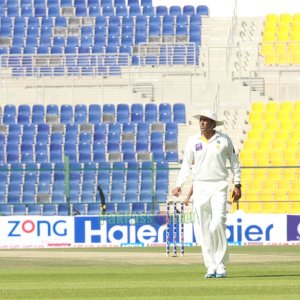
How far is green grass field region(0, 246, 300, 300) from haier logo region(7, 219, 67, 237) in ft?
19.0

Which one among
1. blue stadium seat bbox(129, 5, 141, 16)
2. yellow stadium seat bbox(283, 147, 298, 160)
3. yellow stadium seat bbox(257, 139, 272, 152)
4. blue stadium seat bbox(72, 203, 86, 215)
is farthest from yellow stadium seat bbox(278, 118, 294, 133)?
blue stadium seat bbox(129, 5, 141, 16)

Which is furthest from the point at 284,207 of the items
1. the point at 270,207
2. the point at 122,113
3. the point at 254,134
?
the point at 122,113

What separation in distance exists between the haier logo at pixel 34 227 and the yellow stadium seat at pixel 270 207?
5.94 metres

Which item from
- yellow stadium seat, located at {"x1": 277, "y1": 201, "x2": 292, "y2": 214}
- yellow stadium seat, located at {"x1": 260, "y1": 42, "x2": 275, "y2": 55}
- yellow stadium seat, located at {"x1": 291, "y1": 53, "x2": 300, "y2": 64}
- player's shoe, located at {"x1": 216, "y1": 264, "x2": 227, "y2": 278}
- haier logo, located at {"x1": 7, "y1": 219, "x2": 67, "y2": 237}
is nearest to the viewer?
player's shoe, located at {"x1": 216, "y1": 264, "x2": 227, "y2": 278}

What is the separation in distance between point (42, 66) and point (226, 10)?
671 centimetres

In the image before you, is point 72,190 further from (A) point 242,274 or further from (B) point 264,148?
(A) point 242,274

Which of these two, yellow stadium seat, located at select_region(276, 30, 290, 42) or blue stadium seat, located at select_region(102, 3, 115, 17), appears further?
blue stadium seat, located at select_region(102, 3, 115, 17)

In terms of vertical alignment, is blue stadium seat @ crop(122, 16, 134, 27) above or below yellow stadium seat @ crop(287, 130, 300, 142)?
above

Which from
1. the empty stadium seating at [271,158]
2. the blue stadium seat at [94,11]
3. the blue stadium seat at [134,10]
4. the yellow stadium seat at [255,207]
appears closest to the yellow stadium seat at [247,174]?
the empty stadium seating at [271,158]

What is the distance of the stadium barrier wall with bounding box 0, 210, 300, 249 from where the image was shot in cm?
2484

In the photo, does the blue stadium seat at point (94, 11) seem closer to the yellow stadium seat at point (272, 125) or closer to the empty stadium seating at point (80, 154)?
the empty stadium seating at point (80, 154)

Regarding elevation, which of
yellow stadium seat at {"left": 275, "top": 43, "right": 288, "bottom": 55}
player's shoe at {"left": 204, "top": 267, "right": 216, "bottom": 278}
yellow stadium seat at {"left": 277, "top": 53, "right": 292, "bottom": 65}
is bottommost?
player's shoe at {"left": 204, "top": 267, "right": 216, "bottom": 278}

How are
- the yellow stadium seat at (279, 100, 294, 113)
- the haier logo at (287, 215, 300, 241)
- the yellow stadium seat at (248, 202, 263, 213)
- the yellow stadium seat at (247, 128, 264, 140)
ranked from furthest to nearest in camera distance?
the yellow stadium seat at (279, 100, 294, 113), the yellow stadium seat at (247, 128, 264, 140), the yellow stadium seat at (248, 202, 263, 213), the haier logo at (287, 215, 300, 241)

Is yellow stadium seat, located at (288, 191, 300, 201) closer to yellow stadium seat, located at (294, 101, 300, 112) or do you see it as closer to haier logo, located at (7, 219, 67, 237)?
yellow stadium seat, located at (294, 101, 300, 112)
